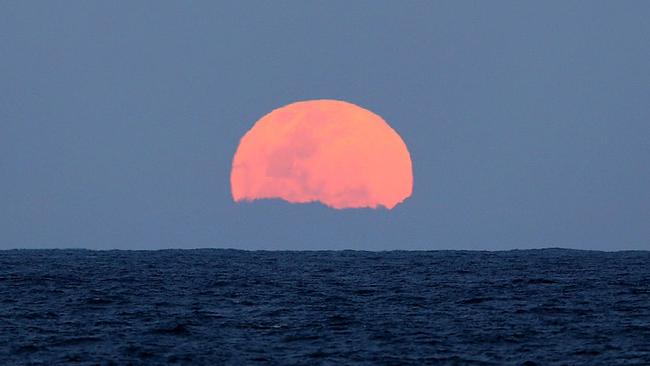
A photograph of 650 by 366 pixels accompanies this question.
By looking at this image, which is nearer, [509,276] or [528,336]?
[528,336]

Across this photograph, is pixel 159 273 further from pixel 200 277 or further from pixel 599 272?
pixel 599 272

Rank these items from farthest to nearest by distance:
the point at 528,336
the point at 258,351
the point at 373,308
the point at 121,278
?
the point at 121,278 → the point at 373,308 → the point at 528,336 → the point at 258,351

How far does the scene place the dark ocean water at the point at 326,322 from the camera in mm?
39531

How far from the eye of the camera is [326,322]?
49.0m

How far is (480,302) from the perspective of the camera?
59406mm

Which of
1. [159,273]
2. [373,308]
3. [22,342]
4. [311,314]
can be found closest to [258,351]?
[22,342]

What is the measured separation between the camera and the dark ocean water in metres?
39.5

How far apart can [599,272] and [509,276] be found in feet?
35.7

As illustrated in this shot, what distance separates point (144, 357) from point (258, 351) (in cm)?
390

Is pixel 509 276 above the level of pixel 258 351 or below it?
above

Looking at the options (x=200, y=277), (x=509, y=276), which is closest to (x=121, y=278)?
(x=200, y=277)

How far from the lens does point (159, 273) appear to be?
93.2 m

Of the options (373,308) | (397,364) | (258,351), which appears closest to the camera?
(397,364)

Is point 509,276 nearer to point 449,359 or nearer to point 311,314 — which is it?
point 311,314
